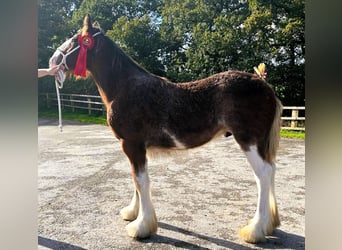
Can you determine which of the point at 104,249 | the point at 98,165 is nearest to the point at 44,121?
the point at 98,165

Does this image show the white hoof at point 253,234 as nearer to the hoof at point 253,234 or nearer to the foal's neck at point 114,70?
the hoof at point 253,234

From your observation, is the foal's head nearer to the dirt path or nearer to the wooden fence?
the wooden fence

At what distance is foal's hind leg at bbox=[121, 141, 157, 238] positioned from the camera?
4.55ft

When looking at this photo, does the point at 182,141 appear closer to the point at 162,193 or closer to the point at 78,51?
the point at 162,193

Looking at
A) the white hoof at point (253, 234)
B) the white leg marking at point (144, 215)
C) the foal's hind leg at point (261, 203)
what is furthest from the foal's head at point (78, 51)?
the white hoof at point (253, 234)

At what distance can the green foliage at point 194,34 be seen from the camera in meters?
1.37

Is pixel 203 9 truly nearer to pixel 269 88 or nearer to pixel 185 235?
pixel 269 88

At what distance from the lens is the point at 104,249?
4.41ft

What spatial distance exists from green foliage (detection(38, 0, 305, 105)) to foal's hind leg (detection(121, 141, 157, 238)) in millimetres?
387

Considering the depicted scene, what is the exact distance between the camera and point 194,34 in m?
1.42

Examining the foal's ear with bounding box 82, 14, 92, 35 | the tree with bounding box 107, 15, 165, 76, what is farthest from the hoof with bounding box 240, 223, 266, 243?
the foal's ear with bounding box 82, 14, 92, 35

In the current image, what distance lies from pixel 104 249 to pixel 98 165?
41cm

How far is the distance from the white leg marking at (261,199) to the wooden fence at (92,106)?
19 cm
